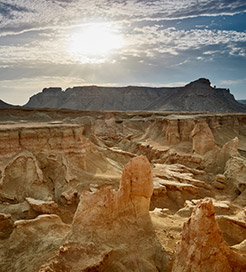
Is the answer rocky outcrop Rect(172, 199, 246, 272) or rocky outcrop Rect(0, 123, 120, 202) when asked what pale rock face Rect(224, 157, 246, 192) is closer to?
rocky outcrop Rect(0, 123, 120, 202)

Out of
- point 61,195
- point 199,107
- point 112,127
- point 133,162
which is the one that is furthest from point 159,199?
point 199,107

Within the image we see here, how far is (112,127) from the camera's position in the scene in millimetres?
44562

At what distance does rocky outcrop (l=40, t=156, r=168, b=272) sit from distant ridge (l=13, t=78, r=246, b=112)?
2916 inches

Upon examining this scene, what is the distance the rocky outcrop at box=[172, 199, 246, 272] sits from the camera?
5.77 m

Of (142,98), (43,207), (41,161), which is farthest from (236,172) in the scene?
(142,98)

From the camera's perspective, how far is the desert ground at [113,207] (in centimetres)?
642

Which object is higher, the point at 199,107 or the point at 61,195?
the point at 199,107

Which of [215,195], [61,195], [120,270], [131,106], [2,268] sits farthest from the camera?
[131,106]

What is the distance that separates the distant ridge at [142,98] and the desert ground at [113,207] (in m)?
61.3

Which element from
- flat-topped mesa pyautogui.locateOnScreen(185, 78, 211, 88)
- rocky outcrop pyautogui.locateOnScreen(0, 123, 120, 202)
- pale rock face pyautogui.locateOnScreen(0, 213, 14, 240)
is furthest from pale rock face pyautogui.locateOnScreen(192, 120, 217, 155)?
flat-topped mesa pyautogui.locateOnScreen(185, 78, 211, 88)

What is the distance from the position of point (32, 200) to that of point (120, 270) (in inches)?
248

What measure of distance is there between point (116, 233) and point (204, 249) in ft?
10.1

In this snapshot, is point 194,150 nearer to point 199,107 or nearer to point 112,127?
point 112,127

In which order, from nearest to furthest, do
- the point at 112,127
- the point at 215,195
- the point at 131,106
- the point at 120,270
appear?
the point at 120,270, the point at 215,195, the point at 112,127, the point at 131,106
